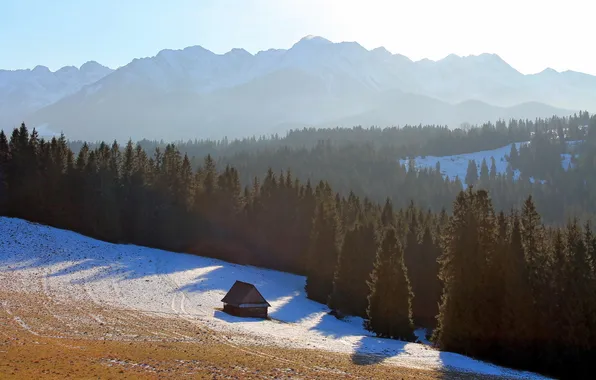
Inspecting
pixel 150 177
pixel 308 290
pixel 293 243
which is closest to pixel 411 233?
pixel 308 290

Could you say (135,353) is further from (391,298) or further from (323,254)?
(323,254)

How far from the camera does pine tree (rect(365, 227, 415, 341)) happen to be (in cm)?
4959

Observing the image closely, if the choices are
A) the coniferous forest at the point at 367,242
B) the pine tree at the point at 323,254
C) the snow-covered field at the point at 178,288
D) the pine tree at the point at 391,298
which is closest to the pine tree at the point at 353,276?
the coniferous forest at the point at 367,242

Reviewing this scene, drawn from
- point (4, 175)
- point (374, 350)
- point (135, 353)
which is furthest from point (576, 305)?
point (4, 175)

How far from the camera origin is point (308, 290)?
253 ft

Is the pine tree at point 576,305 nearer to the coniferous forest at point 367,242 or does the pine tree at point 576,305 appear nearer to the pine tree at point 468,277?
the coniferous forest at point 367,242

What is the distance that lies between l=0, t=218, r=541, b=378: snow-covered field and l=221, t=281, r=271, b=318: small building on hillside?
4.63 feet

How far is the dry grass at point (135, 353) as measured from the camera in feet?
70.6

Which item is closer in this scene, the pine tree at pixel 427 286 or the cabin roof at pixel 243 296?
the cabin roof at pixel 243 296

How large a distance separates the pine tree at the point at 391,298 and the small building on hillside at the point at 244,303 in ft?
Answer: 38.0

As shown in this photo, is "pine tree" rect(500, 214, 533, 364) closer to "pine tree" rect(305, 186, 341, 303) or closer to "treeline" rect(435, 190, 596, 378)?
"treeline" rect(435, 190, 596, 378)

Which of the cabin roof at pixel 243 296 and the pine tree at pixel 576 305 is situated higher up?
the pine tree at pixel 576 305

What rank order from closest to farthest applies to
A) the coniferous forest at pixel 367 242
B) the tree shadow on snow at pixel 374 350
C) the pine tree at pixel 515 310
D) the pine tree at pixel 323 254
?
the tree shadow on snow at pixel 374 350 < the pine tree at pixel 515 310 < the coniferous forest at pixel 367 242 < the pine tree at pixel 323 254

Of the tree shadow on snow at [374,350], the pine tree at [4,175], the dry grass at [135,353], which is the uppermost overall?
the pine tree at [4,175]
